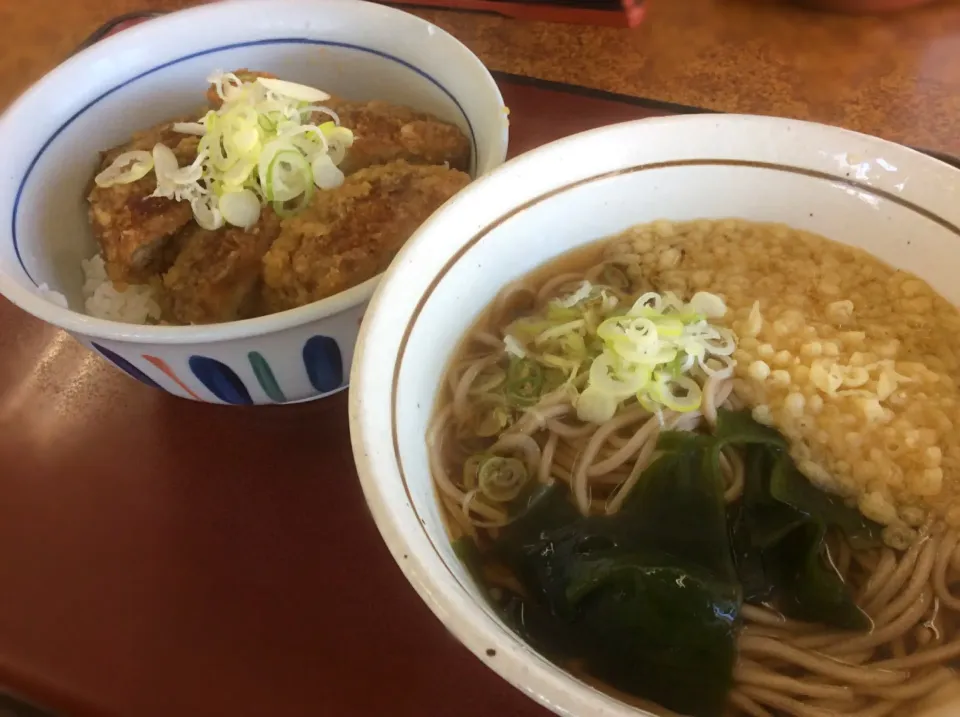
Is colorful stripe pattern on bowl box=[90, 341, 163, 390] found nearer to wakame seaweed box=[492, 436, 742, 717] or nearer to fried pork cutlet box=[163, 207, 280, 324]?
fried pork cutlet box=[163, 207, 280, 324]

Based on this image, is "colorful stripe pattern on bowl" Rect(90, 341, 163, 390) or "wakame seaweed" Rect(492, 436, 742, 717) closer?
"wakame seaweed" Rect(492, 436, 742, 717)

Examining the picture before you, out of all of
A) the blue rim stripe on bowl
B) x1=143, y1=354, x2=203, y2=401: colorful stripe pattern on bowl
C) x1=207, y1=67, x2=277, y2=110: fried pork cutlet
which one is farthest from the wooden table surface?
x1=143, y1=354, x2=203, y2=401: colorful stripe pattern on bowl

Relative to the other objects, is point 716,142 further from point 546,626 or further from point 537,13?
point 537,13

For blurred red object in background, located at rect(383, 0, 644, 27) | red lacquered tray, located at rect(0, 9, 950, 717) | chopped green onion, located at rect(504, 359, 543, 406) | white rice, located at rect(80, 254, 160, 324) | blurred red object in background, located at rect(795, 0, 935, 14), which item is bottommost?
red lacquered tray, located at rect(0, 9, 950, 717)

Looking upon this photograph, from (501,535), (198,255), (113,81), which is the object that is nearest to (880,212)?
(501,535)

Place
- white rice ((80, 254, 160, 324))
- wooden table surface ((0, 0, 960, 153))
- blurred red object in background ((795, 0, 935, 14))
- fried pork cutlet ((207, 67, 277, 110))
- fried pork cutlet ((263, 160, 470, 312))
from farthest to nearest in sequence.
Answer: blurred red object in background ((795, 0, 935, 14)), wooden table surface ((0, 0, 960, 153)), fried pork cutlet ((207, 67, 277, 110)), white rice ((80, 254, 160, 324)), fried pork cutlet ((263, 160, 470, 312))

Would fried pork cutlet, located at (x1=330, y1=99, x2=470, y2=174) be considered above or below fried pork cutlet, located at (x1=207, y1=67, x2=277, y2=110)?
below
